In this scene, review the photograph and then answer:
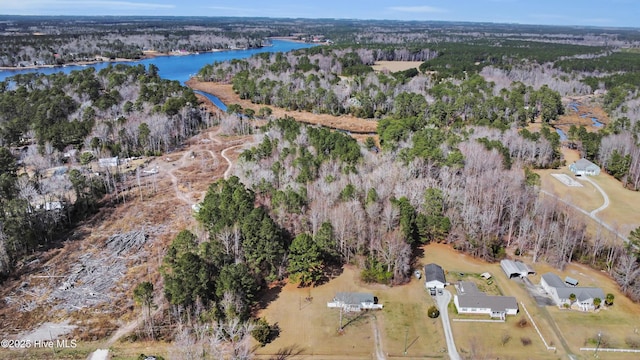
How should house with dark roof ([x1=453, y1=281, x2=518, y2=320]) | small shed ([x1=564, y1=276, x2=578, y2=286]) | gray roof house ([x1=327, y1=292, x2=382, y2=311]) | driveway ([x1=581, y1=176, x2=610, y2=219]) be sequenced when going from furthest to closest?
1. driveway ([x1=581, y1=176, x2=610, y2=219])
2. small shed ([x1=564, y1=276, x2=578, y2=286])
3. gray roof house ([x1=327, y1=292, x2=382, y2=311])
4. house with dark roof ([x1=453, y1=281, x2=518, y2=320])

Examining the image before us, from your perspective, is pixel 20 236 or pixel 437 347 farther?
pixel 20 236

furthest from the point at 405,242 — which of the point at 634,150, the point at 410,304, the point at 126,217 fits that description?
the point at 634,150

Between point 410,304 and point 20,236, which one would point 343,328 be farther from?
point 20,236

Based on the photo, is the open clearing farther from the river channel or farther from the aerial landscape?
the river channel

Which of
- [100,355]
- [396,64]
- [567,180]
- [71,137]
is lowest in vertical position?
[100,355]

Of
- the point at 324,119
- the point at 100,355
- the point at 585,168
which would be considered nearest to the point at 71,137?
the point at 100,355

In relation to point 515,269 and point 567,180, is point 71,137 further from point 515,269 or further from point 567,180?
point 567,180

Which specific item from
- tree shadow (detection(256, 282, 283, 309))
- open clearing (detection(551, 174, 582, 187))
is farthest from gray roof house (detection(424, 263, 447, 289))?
open clearing (detection(551, 174, 582, 187))
